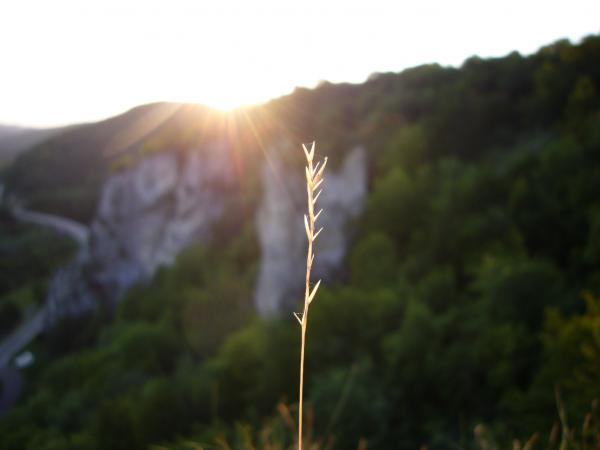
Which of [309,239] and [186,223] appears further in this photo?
[186,223]

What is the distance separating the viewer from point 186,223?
33.9m

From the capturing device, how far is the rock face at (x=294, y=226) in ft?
71.7

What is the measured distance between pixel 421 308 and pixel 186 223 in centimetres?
2286

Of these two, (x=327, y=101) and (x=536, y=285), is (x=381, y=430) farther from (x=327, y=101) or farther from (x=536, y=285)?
(x=327, y=101)

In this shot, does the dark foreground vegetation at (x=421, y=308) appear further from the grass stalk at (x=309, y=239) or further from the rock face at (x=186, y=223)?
the grass stalk at (x=309, y=239)

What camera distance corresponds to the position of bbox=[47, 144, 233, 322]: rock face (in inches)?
1325

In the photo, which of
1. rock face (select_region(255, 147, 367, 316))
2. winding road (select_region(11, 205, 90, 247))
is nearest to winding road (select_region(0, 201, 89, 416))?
winding road (select_region(11, 205, 90, 247))

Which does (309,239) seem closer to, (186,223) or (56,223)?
(186,223)

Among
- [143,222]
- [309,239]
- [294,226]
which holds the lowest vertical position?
[143,222]

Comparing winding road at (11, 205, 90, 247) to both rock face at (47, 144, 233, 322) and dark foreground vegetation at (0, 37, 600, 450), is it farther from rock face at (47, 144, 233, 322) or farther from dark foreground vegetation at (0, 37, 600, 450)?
dark foreground vegetation at (0, 37, 600, 450)

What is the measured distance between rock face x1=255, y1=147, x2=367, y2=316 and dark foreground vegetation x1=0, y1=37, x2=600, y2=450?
85 cm

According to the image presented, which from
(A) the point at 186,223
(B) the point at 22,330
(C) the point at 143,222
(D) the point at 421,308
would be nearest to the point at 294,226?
(A) the point at 186,223

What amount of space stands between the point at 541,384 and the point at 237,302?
18.4m

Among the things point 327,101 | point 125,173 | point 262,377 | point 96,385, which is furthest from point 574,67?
point 125,173
